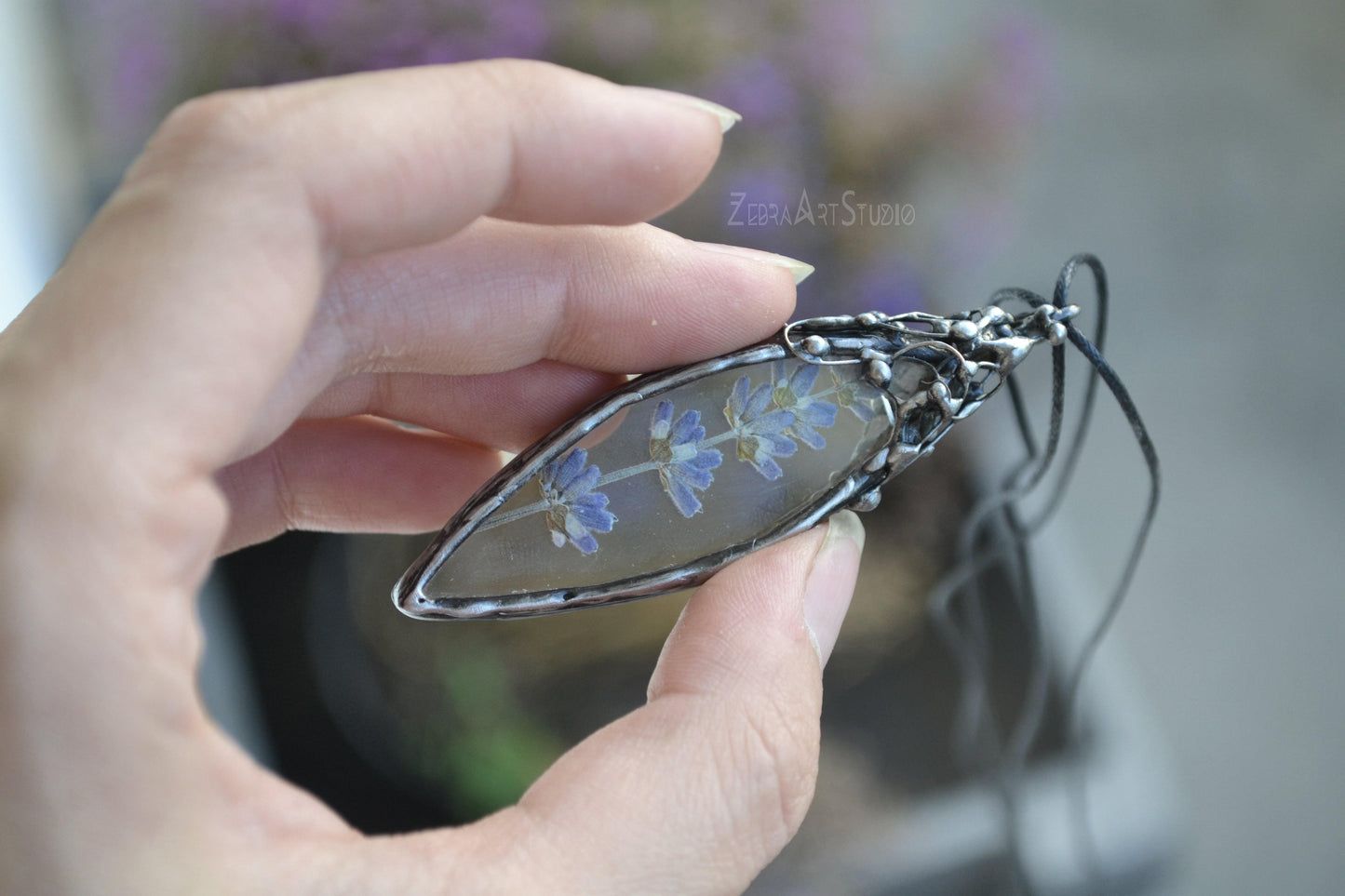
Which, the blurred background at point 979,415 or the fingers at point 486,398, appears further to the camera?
the blurred background at point 979,415

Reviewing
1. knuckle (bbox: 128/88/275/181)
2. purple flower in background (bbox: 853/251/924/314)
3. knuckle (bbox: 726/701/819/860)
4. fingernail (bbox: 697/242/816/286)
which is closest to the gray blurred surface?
purple flower in background (bbox: 853/251/924/314)

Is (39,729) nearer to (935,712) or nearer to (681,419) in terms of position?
(681,419)

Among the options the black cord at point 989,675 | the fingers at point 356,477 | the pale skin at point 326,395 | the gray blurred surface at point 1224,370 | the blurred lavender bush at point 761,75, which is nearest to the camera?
the pale skin at point 326,395

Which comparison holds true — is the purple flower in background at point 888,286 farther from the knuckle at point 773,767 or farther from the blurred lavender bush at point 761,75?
the knuckle at point 773,767

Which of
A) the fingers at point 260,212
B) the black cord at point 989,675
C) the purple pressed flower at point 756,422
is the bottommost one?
the black cord at point 989,675

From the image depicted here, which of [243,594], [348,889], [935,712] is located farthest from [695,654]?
[243,594]

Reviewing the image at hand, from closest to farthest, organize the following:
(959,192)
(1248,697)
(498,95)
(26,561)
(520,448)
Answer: (26,561) < (498,95) < (520,448) < (959,192) < (1248,697)

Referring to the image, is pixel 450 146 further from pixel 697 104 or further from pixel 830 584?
pixel 830 584

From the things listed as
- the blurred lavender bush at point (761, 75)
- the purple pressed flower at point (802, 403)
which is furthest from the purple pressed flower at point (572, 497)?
the blurred lavender bush at point (761, 75)

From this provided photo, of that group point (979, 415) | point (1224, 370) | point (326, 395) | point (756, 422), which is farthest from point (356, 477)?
point (1224, 370)
